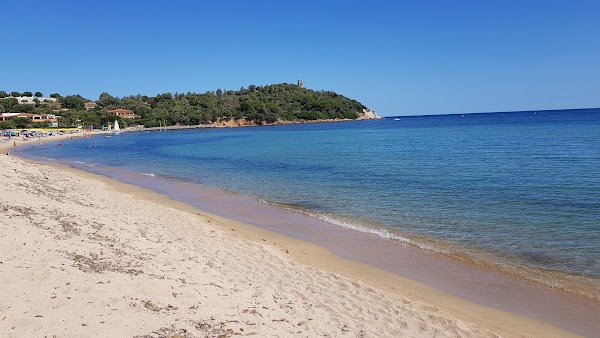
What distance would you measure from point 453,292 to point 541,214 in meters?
7.70

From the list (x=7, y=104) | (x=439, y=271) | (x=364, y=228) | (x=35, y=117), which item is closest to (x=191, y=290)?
(x=439, y=271)

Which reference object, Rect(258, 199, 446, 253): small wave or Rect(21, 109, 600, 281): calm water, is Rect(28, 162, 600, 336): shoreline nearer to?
Rect(258, 199, 446, 253): small wave

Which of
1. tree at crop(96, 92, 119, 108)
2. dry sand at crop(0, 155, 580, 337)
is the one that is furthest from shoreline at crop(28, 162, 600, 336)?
tree at crop(96, 92, 119, 108)

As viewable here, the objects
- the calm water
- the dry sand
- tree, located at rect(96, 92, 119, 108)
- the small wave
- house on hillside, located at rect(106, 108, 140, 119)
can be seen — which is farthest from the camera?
tree, located at rect(96, 92, 119, 108)

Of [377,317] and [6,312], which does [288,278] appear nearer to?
[377,317]

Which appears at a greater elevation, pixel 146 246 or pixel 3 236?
pixel 3 236

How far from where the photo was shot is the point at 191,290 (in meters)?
6.79

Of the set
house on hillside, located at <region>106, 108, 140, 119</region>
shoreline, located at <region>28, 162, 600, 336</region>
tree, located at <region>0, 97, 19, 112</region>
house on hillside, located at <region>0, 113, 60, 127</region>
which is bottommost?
shoreline, located at <region>28, 162, 600, 336</region>

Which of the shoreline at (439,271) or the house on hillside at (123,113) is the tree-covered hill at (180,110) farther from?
the shoreline at (439,271)

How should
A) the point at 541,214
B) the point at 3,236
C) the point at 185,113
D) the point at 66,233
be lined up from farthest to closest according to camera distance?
the point at 185,113, the point at 541,214, the point at 66,233, the point at 3,236

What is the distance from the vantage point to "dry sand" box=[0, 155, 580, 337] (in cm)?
531

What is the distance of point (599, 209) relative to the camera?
570 inches

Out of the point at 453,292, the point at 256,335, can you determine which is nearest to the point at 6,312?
the point at 256,335

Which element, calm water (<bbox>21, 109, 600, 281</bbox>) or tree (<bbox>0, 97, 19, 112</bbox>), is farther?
tree (<bbox>0, 97, 19, 112</bbox>)
